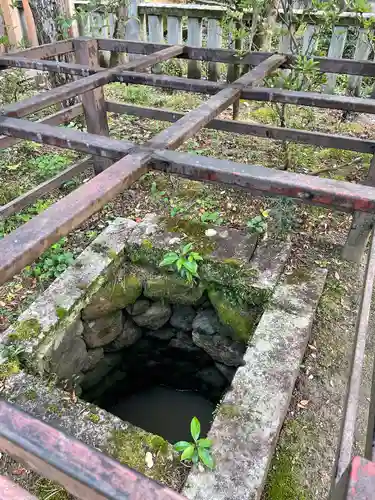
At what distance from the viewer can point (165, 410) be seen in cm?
367

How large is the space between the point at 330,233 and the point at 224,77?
149 inches

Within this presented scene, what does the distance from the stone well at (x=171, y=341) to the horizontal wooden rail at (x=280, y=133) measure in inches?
36.2

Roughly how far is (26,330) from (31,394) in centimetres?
40

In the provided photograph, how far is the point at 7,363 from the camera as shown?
2039 millimetres

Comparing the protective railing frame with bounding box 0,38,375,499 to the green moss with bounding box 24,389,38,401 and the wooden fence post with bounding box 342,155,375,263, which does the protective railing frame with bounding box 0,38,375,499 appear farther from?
the green moss with bounding box 24,389,38,401

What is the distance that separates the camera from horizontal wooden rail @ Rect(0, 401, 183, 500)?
0.61 m

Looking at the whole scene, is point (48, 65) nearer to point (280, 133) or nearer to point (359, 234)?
point (280, 133)

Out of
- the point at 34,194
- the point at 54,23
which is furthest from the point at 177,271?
the point at 54,23

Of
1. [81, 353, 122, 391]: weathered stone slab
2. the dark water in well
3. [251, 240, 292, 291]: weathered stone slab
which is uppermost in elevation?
[251, 240, 292, 291]: weathered stone slab

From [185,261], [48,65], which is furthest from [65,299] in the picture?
[48,65]

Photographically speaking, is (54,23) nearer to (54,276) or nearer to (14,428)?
(54,276)

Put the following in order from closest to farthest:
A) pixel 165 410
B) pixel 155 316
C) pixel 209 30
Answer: pixel 155 316 < pixel 165 410 < pixel 209 30

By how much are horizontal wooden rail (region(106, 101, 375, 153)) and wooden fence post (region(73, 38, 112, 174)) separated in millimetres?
119

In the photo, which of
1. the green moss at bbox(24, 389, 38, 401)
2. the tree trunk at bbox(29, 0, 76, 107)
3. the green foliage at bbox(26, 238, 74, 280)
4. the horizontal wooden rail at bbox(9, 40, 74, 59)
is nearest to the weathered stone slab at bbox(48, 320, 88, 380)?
the green moss at bbox(24, 389, 38, 401)
